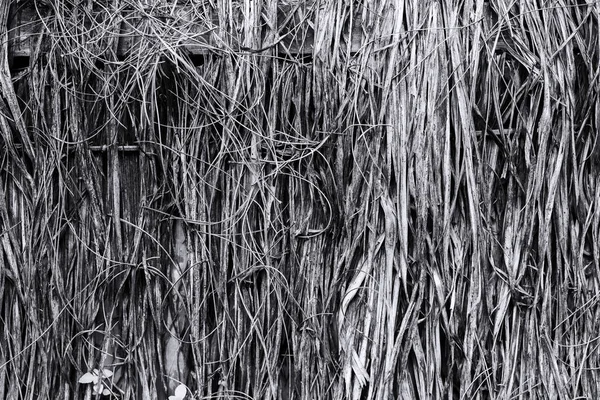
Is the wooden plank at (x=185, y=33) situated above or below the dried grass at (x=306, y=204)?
above

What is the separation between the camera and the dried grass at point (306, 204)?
156 centimetres

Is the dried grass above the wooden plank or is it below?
below

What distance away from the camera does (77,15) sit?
1.58 meters

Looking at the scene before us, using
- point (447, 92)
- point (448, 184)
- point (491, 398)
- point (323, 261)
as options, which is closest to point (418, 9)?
point (447, 92)

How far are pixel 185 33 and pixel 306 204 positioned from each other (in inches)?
22.5

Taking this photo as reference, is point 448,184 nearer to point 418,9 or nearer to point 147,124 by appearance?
point 418,9

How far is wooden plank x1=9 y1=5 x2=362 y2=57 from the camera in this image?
5.12ft

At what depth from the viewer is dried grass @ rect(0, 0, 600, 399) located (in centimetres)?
156

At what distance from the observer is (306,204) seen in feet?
5.22

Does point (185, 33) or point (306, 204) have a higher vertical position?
point (185, 33)

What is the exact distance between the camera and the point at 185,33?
157 cm

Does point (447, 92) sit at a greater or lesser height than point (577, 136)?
greater

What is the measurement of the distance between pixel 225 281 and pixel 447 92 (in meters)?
0.79

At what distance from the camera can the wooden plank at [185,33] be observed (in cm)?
156
